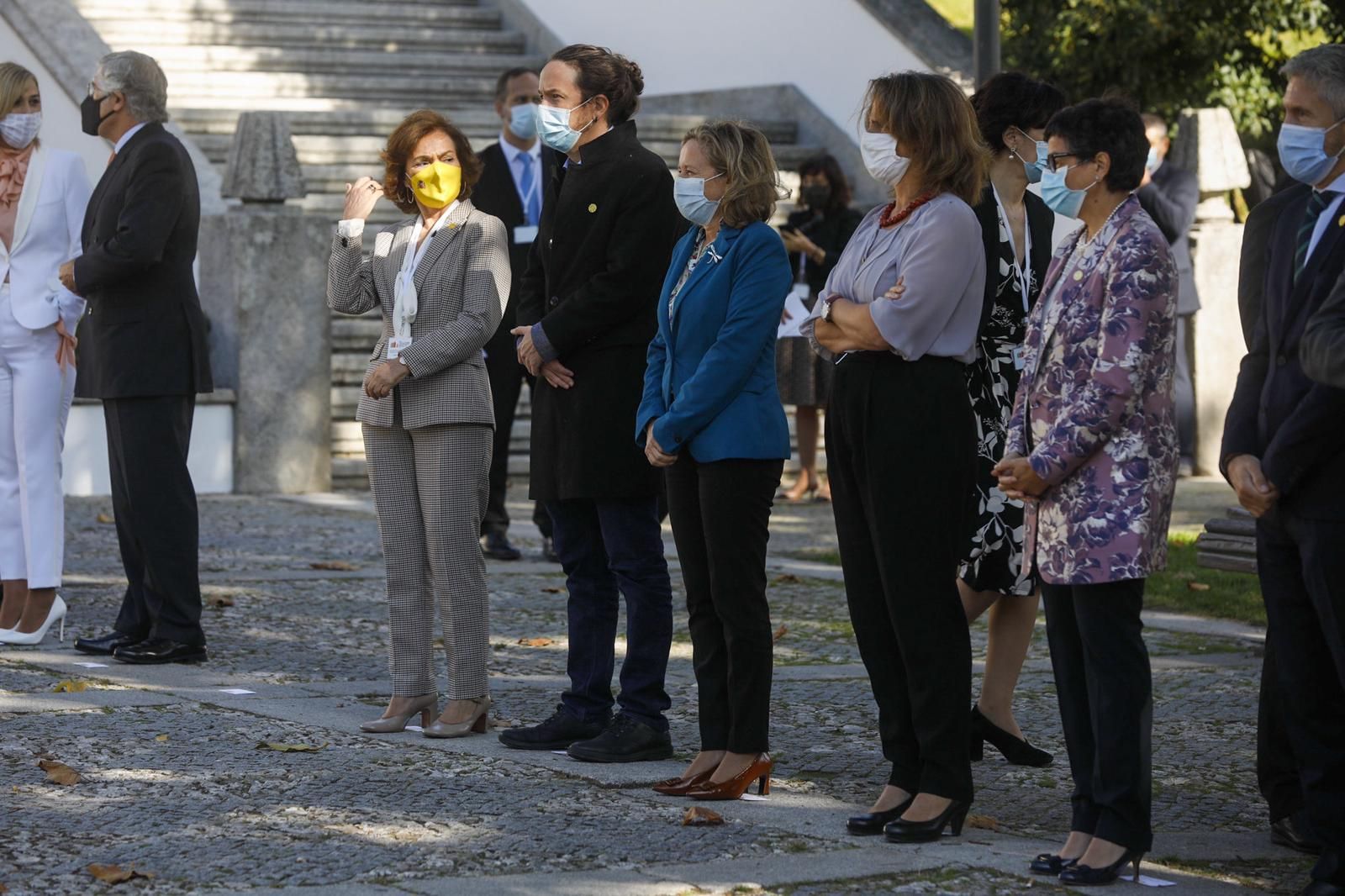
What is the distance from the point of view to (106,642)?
8.05 metres

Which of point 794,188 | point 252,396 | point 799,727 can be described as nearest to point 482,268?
point 799,727

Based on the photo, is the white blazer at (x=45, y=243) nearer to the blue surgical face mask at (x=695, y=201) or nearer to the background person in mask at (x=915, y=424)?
the blue surgical face mask at (x=695, y=201)

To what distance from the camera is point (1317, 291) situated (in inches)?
191

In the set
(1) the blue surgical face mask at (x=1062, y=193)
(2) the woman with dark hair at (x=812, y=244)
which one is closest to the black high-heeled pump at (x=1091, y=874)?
(1) the blue surgical face mask at (x=1062, y=193)

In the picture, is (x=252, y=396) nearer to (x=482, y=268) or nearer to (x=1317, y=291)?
(x=482, y=268)

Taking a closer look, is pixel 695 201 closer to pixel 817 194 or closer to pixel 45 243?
pixel 45 243

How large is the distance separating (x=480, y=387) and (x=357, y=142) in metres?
10.4

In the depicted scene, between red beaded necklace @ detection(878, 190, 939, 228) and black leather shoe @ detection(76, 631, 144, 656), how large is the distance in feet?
12.4

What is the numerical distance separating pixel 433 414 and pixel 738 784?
5.29ft

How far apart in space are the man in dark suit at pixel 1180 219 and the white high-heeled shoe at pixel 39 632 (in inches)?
292

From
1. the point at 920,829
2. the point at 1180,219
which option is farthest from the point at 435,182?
the point at 1180,219

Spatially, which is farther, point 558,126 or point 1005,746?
point 558,126

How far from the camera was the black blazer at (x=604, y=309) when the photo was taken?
20.5 feet

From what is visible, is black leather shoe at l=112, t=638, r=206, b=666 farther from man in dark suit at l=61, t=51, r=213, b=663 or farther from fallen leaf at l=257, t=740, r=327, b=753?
fallen leaf at l=257, t=740, r=327, b=753
